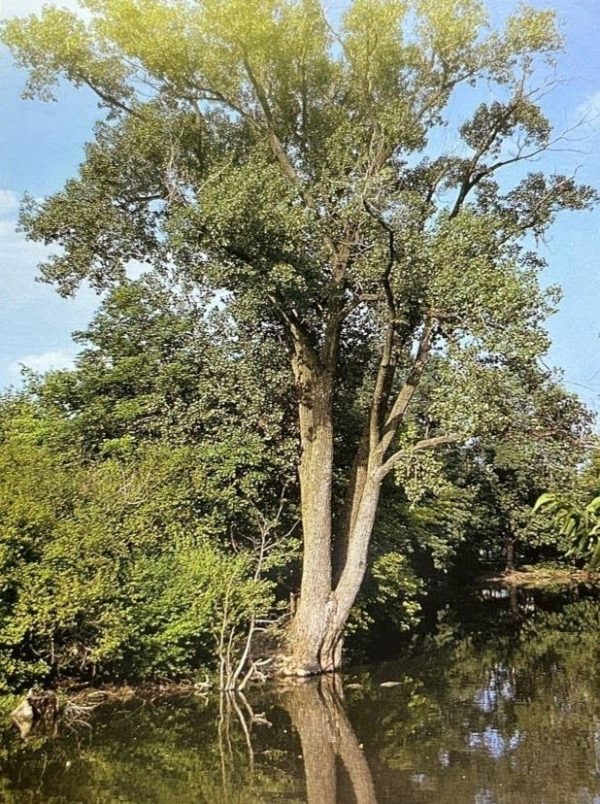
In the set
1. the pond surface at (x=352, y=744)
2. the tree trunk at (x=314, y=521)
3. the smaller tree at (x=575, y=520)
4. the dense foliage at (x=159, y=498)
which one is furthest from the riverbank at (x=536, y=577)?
the smaller tree at (x=575, y=520)

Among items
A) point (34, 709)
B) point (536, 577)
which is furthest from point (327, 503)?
point (536, 577)

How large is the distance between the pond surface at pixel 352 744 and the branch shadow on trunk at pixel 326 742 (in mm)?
25

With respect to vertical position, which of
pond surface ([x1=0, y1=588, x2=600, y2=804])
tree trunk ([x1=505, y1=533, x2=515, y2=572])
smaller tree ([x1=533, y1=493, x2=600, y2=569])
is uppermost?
tree trunk ([x1=505, y1=533, x2=515, y2=572])

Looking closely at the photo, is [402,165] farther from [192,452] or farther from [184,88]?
[192,452]

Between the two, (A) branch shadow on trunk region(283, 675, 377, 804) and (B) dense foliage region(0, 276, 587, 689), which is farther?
(B) dense foliage region(0, 276, 587, 689)

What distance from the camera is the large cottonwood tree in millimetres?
14031

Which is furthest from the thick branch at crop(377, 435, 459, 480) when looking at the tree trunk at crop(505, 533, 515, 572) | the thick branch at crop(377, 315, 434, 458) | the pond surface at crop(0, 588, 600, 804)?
the tree trunk at crop(505, 533, 515, 572)

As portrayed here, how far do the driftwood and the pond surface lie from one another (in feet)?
0.71

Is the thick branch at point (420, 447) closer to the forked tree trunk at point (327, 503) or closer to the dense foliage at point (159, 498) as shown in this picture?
the forked tree trunk at point (327, 503)

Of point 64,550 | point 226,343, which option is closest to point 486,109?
point 226,343

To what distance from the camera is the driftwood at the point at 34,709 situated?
36.3ft

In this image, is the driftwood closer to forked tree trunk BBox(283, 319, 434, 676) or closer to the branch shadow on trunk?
the branch shadow on trunk

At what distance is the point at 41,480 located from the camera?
12656 millimetres

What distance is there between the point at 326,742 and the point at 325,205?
1005cm
